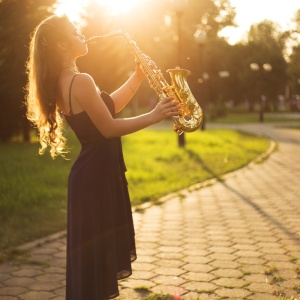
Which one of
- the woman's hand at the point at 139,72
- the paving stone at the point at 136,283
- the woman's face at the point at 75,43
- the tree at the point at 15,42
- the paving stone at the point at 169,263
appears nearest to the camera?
the woman's face at the point at 75,43

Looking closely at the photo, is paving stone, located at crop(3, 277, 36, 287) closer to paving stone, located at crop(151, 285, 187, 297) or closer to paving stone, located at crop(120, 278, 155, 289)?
paving stone, located at crop(120, 278, 155, 289)

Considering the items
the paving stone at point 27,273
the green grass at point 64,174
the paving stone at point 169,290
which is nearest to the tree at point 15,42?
the green grass at point 64,174

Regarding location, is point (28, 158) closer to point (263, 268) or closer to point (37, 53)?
point (263, 268)

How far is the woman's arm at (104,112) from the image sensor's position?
11.1 feet

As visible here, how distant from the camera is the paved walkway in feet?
15.9

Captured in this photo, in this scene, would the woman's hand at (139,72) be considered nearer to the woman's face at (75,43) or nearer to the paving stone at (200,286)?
the woman's face at (75,43)

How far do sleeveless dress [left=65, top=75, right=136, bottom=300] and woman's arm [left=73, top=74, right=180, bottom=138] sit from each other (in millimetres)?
146

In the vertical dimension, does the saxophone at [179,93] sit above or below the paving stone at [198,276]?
above

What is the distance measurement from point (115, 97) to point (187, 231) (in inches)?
134

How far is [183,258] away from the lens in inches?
229

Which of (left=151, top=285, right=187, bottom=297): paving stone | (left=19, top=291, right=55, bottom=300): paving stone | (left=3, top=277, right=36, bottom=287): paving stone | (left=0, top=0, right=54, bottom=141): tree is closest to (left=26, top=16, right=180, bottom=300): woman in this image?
(left=151, top=285, right=187, bottom=297): paving stone

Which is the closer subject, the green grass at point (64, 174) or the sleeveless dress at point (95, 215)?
the sleeveless dress at point (95, 215)

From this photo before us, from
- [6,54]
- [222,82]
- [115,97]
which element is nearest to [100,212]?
[115,97]

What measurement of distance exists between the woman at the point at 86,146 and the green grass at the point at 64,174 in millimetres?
2778
